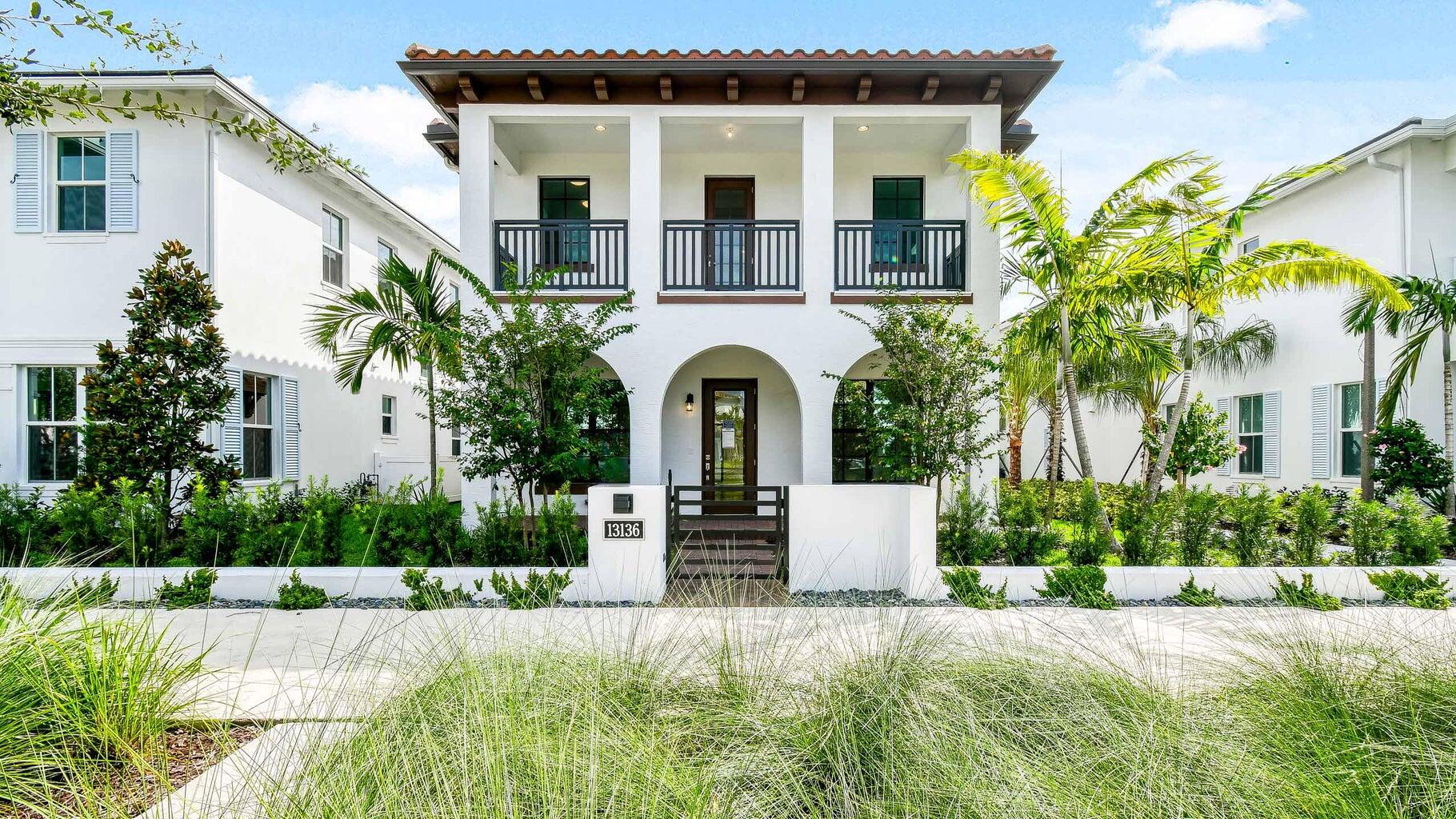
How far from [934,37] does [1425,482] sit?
938 centimetres

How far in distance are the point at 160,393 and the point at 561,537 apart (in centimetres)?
537

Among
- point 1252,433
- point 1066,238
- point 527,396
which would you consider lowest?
point 1252,433

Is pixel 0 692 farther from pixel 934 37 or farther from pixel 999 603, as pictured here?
pixel 934 37

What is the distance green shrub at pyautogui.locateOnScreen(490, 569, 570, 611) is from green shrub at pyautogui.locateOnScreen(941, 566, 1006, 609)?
3.82 metres

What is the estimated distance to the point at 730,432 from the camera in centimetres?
1219

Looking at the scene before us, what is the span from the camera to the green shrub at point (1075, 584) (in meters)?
7.05

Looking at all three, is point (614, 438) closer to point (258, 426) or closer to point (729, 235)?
point (729, 235)

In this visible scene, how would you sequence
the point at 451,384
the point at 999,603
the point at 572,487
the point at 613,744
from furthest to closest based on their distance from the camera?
the point at 572,487 → the point at 451,384 → the point at 999,603 → the point at 613,744

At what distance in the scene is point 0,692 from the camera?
2.99 metres

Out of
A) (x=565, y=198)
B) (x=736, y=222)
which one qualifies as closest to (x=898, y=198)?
(x=736, y=222)

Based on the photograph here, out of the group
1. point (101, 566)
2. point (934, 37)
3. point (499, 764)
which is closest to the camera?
point (499, 764)

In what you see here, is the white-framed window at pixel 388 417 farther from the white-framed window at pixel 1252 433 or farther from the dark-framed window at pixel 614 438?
the white-framed window at pixel 1252 433

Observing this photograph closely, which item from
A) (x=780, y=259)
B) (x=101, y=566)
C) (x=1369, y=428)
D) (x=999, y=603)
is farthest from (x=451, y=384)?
(x=1369, y=428)

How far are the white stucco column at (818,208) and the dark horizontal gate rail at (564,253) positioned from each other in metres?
2.59
